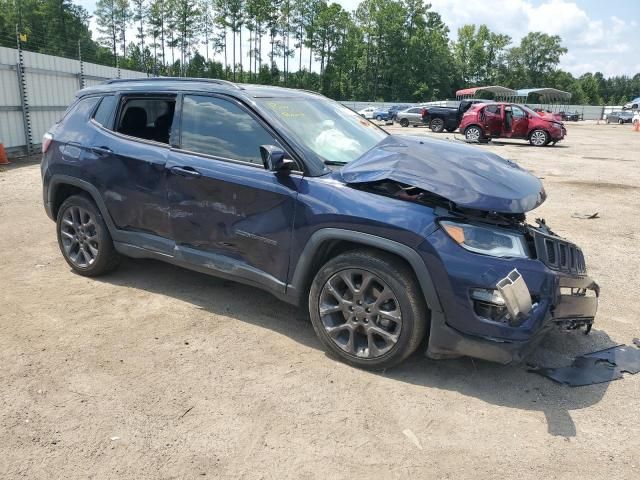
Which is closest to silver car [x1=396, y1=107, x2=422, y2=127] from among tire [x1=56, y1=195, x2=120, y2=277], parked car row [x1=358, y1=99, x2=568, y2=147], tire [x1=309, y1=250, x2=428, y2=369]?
parked car row [x1=358, y1=99, x2=568, y2=147]

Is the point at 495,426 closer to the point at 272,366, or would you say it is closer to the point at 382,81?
the point at 272,366

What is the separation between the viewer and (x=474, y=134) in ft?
72.7

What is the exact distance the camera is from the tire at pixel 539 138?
2089 cm

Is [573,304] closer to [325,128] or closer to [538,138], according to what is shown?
[325,128]

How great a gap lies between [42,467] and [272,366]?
1.44m

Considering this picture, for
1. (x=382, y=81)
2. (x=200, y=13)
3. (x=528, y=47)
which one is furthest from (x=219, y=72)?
(x=528, y=47)

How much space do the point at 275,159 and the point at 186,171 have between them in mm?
929

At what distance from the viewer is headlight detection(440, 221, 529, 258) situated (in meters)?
3.09

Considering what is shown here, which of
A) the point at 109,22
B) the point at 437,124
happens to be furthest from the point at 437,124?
the point at 109,22

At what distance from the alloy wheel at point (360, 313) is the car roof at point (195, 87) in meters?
1.66

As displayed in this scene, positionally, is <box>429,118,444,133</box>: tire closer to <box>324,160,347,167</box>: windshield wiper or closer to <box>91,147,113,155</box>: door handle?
<box>91,147,113,155</box>: door handle

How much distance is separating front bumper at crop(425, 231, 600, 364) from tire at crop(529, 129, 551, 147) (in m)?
19.6

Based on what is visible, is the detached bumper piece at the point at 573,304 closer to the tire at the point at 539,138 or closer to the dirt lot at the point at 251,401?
the dirt lot at the point at 251,401

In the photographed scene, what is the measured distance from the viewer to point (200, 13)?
276 feet
